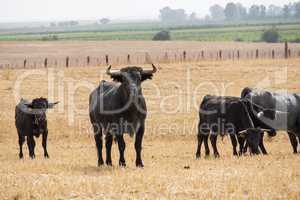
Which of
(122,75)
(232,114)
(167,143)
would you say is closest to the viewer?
(122,75)

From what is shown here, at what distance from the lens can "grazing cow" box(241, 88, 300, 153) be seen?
22141 millimetres

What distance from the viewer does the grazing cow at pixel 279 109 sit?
22.1m

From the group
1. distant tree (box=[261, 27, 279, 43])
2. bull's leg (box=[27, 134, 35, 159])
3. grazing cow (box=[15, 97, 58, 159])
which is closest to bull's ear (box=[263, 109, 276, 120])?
grazing cow (box=[15, 97, 58, 159])

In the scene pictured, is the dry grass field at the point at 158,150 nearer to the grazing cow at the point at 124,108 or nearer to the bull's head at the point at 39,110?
the grazing cow at the point at 124,108

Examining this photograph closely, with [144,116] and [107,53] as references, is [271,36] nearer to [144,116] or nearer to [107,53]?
[107,53]

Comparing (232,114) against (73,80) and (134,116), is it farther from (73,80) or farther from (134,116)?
(73,80)

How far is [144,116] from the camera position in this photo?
16812 millimetres

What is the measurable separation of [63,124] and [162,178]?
19120 millimetres

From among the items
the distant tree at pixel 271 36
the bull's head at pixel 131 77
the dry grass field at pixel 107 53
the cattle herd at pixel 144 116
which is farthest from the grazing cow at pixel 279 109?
the distant tree at pixel 271 36

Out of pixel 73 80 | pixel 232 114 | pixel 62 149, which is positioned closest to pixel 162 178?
pixel 232 114

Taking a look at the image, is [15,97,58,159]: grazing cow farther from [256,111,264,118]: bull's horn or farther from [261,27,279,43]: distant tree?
[261,27,279,43]: distant tree

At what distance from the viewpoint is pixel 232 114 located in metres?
21.2

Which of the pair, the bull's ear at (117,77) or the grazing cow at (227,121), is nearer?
the bull's ear at (117,77)

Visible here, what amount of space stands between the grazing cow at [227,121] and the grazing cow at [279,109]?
97 cm
